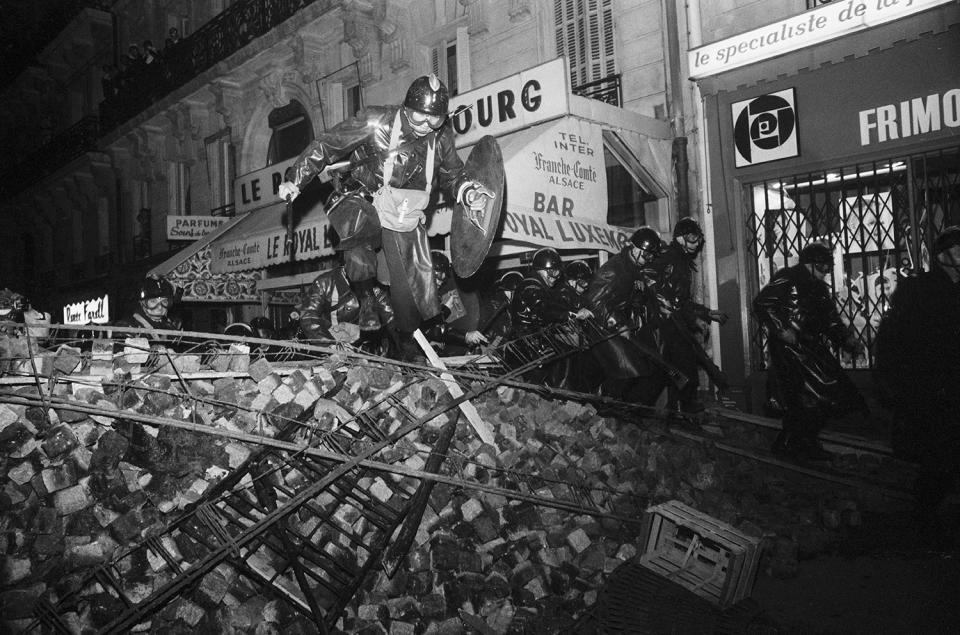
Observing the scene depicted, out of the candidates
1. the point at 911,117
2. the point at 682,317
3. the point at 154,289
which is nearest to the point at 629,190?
the point at 682,317

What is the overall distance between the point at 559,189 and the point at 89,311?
16.1 m

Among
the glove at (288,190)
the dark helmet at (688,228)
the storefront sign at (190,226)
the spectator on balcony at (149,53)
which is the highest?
the spectator on balcony at (149,53)

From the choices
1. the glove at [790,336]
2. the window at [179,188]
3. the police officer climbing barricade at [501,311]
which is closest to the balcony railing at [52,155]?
the window at [179,188]

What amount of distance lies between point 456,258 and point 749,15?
5.57 meters

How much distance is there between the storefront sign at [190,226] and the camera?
49.1ft

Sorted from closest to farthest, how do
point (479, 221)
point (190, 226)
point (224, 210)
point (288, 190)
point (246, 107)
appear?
point (288, 190), point (479, 221), point (190, 226), point (246, 107), point (224, 210)

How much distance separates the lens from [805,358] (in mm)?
5766

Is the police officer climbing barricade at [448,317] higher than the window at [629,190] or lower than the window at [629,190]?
lower

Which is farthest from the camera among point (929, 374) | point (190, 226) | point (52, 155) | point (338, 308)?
point (52, 155)

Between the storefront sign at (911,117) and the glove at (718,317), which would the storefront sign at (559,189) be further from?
the storefront sign at (911,117)

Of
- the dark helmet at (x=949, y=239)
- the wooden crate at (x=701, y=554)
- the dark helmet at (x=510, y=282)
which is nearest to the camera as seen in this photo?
the wooden crate at (x=701, y=554)

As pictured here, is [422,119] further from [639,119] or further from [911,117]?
[911,117]

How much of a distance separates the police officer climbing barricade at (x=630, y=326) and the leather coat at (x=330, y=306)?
189 cm

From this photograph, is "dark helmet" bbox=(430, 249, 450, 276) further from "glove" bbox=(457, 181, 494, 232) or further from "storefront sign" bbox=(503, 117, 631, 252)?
"glove" bbox=(457, 181, 494, 232)
